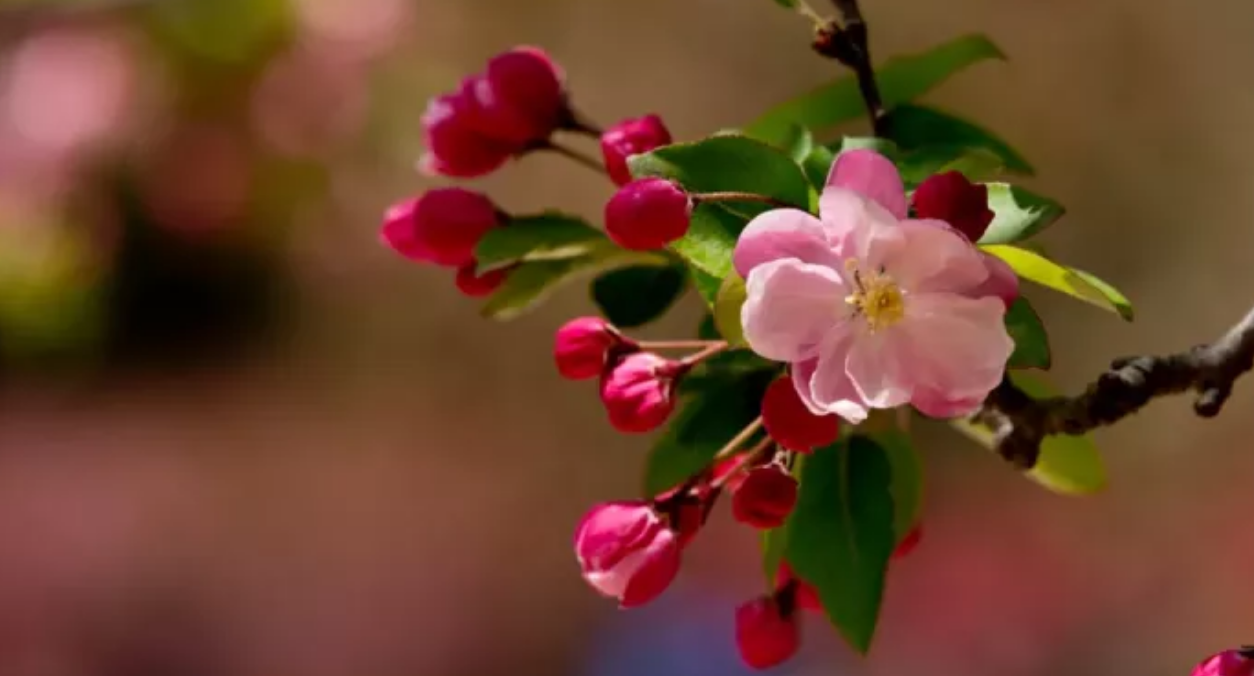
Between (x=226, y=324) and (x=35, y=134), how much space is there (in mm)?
369

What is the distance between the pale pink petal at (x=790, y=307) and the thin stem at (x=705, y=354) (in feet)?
0.19

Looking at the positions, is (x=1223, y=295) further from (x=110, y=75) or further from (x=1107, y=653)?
(x=110, y=75)

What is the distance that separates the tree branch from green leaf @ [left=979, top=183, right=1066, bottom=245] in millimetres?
79

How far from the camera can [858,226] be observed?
0.36m

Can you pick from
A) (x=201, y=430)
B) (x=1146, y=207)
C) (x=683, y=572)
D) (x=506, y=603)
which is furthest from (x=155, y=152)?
(x=1146, y=207)

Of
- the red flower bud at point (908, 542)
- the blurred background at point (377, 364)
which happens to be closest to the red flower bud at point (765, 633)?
the red flower bud at point (908, 542)

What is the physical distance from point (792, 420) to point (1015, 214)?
0.09 m

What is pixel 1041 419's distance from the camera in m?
0.42

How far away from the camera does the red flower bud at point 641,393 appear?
1.35ft

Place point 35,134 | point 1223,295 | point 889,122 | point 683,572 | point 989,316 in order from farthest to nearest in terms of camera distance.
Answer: point 35,134 → point 683,572 → point 1223,295 → point 889,122 → point 989,316

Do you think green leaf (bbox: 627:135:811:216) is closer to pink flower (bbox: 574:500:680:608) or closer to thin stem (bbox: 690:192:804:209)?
thin stem (bbox: 690:192:804:209)

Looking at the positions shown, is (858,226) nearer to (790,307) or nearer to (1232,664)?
(790,307)

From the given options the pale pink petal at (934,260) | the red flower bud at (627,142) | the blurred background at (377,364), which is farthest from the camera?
the blurred background at (377,364)

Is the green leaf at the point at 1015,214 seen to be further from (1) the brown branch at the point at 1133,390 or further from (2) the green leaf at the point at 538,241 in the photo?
(2) the green leaf at the point at 538,241
